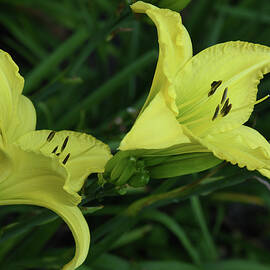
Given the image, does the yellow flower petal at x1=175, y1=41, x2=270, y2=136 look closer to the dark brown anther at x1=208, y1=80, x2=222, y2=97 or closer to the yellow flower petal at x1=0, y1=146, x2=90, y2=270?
the dark brown anther at x1=208, y1=80, x2=222, y2=97

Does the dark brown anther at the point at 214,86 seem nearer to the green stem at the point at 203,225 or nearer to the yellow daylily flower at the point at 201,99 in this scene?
the yellow daylily flower at the point at 201,99

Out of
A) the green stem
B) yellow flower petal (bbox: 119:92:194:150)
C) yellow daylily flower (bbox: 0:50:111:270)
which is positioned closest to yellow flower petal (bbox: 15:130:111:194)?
yellow daylily flower (bbox: 0:50:111:270)

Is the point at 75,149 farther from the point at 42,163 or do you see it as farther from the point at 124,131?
the point at 124,131

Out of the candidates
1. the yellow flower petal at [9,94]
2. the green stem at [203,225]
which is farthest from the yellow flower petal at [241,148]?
the green stem at [203,225]

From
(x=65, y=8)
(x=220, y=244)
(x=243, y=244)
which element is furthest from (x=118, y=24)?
(x=220, y=244)

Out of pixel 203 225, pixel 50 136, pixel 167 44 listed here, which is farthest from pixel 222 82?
pixel 203 225
